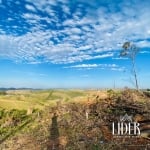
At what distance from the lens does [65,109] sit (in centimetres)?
1969

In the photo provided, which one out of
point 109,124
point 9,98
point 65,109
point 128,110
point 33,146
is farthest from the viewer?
point 9,98

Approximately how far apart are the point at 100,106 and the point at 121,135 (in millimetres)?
3906

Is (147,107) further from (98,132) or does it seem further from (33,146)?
(33,146)

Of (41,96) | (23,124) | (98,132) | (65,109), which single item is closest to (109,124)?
(98,132)

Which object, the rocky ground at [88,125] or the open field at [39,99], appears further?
the open field at [39,99]

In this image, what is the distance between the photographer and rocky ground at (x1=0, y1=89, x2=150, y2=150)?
14848 millimetres

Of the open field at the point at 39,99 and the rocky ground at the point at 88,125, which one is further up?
the open field at the point at 39,99

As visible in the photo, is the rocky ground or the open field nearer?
the rocky ground

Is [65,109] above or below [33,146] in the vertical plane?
above

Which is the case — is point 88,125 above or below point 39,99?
below

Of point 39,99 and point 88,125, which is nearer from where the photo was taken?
point 88,125

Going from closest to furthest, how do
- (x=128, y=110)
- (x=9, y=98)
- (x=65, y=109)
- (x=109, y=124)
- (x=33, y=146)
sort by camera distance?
(x=33, y=146)
(x=109, y=124)
(x=128, y=110)
(x=65, y=109)
(x=9, y=98)

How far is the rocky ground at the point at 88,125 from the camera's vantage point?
14848mm

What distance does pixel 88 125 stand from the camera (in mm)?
17109
